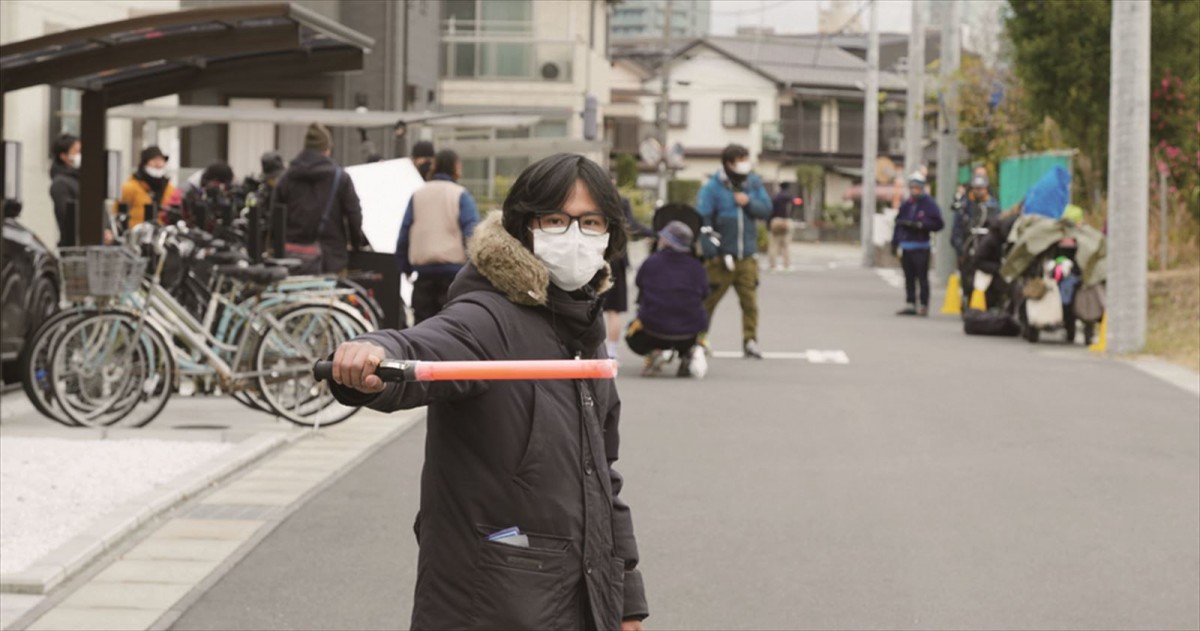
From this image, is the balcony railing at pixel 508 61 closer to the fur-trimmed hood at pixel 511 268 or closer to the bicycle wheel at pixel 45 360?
the bicycle wheel at pixel 45 360

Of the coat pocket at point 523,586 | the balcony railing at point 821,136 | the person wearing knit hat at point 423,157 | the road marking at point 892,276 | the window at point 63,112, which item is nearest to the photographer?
the coat pocket at point 523,586

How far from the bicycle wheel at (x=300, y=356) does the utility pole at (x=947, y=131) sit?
22043 mm

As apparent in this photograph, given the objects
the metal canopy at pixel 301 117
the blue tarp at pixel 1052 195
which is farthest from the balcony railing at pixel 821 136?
the blue tarp at pixel 1052 195

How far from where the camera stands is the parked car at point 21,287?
39.5ft

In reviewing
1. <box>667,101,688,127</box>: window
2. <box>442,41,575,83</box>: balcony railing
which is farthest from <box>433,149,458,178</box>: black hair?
<box>667,101,688,127</box>: window

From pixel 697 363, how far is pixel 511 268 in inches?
457

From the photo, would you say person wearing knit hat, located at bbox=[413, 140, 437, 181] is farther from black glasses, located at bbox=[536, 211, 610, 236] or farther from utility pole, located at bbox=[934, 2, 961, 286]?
utility pole, located at bbox=[934, 2, 961, 286]

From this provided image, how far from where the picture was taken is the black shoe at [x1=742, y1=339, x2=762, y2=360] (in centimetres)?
1733

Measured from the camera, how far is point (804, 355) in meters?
17.8

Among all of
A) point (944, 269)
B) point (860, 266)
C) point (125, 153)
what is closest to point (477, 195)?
point (860, 266)

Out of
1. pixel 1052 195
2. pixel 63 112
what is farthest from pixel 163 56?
pixel 1052 195

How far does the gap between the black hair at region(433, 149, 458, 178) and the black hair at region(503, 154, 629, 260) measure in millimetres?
9421

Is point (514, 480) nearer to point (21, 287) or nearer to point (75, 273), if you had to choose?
point (75, 273)

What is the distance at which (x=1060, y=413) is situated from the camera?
1291 cm
